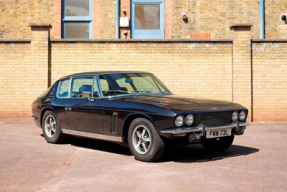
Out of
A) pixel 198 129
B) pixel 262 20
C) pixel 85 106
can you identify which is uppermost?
pixel 262 20

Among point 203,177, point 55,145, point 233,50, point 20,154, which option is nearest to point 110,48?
point 233,50

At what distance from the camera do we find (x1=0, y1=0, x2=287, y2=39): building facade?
16.5 metres

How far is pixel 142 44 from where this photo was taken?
13.2m

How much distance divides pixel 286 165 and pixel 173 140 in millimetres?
1665

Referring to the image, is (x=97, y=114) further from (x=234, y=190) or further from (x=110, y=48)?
(x=110, y=48)

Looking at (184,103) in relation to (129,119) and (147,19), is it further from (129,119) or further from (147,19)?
(147,19)

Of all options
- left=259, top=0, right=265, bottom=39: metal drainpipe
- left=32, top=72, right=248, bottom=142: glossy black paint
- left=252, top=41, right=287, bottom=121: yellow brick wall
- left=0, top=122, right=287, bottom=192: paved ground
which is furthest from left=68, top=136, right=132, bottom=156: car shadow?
left=259, top=0, right=265, bottom=39: metal drainpipe

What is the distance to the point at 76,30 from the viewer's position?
16.6 m

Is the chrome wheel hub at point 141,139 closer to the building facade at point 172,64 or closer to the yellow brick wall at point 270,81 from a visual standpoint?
the building facade at point 172,64

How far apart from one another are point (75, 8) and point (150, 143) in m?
11.4

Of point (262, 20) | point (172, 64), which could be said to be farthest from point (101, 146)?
point (262, 20)

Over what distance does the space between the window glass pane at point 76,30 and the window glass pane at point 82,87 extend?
8.48m

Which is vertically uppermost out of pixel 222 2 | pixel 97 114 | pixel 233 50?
pixel 222 2

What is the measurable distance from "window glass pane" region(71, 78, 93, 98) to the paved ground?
1002mm
